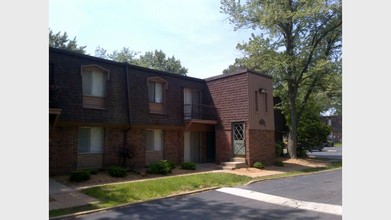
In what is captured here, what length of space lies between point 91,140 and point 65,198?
6.47m

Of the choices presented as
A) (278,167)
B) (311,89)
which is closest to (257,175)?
(278,167)

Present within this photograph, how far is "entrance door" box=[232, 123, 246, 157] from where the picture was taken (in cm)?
2023

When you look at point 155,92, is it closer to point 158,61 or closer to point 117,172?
point 117,172

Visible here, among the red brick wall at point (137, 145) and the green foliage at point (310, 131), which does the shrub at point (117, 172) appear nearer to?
the red brick wall at point (137, 145)

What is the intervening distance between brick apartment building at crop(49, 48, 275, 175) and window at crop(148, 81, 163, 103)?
2.4 inches

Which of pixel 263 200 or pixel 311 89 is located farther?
pixel 311 89

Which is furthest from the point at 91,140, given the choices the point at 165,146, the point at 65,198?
the point at 65,198

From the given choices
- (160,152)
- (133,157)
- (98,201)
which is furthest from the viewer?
(160,152)

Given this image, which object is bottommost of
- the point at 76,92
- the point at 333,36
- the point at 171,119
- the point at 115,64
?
the point at 171,119

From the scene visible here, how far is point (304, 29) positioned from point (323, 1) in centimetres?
307

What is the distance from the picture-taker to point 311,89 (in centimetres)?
2688

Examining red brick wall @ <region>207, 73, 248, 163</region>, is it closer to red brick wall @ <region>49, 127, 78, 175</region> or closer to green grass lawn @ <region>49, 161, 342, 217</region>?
green grass lawn @ <region>49, 161, 342, 217</region>

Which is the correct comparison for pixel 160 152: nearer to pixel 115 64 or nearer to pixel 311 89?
pixel 115 64

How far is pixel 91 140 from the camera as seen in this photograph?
1697 cm
